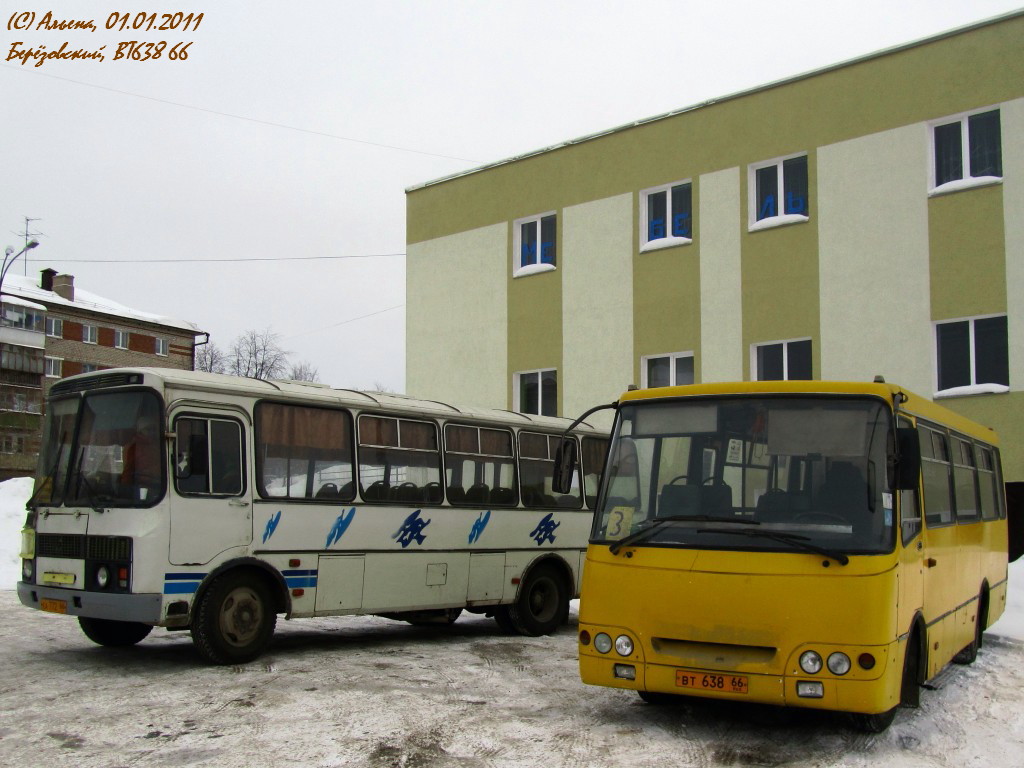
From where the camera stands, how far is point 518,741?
7289mm

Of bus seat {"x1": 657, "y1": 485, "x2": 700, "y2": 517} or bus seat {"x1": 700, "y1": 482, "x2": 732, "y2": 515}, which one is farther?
bus seat {"x1": 657, "y1": 485, "x2": 700, "y2": 517}

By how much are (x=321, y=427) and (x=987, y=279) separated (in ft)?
36.3

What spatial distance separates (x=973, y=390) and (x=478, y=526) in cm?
849

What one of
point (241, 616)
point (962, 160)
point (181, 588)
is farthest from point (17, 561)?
point (962, 160)

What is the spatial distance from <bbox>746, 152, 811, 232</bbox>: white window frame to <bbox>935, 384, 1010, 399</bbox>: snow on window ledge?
12.8 ft

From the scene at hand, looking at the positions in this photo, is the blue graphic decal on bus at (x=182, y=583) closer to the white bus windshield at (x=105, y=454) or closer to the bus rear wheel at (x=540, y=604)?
the white bus windshield at (x=105, y=454)

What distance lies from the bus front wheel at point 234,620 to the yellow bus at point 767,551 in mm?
3957

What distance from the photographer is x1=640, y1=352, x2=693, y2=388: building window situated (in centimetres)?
2088

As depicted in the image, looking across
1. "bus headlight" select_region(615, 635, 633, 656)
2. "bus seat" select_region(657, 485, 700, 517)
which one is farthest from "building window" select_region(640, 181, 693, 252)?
"bus headlight" select_region(615, 635, 633, 656)

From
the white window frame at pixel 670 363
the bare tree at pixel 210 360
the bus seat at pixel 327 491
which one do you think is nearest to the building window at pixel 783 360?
the white window frame at pixel 670 363

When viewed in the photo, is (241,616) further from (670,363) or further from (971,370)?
(670,363)

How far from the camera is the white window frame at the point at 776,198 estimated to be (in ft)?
63.6

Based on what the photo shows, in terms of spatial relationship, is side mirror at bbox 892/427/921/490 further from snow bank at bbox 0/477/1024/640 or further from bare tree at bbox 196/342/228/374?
bare tree at bbox 196/342/228/374

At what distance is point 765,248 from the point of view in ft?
64.7
